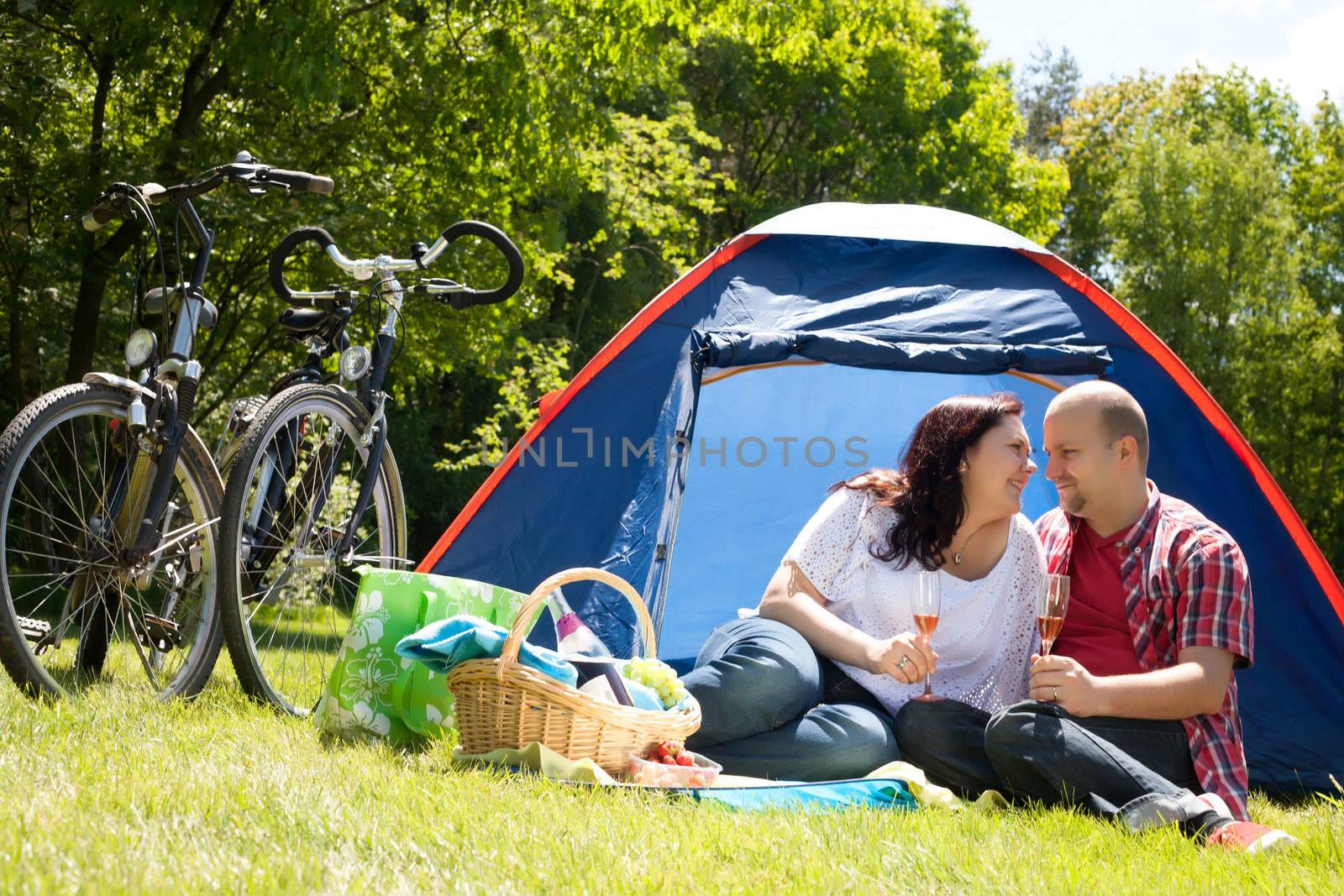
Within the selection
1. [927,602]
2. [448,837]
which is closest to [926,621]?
[927,602]

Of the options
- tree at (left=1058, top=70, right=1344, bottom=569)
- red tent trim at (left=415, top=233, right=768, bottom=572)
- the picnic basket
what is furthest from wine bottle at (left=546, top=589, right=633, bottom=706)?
tree at (left=1058, top=70, right=1344, bottom=569)

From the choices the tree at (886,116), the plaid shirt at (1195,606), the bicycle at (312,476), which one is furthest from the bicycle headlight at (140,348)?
the tree at (886,116)

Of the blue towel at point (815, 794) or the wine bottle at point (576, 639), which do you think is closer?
the blue towel at point (815, 794)

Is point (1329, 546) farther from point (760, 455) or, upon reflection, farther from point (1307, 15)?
point (760, 455)

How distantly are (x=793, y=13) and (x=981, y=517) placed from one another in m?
6.17

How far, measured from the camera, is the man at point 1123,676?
2391mm

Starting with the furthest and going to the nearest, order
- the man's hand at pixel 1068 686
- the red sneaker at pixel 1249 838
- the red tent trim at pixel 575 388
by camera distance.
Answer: the red tent trim at pixel 575 388, the man's hand at pixel 1068 686, the red sneaker at pixel 1249 838

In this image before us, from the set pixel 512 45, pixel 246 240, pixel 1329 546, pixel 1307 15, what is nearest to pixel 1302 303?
pixel 1329 546

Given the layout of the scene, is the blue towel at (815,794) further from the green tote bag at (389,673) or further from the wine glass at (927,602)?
the green tote bag at (389,673)

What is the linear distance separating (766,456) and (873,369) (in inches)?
23.8

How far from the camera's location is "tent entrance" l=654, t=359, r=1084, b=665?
4316 mm

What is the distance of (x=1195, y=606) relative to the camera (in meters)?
2.51

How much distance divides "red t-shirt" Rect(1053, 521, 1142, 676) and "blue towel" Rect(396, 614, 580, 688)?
43.4 inches

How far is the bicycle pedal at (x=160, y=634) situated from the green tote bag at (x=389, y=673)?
1.21 feet
